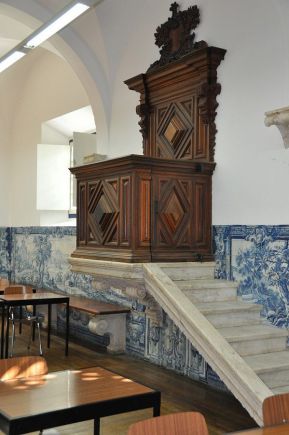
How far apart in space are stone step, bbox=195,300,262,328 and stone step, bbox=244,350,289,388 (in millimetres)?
549

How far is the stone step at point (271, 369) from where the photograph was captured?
5.00 meters

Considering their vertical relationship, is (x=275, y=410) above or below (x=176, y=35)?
below

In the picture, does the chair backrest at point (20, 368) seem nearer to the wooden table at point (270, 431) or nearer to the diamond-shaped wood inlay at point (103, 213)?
the wooden table at point (270, 431)

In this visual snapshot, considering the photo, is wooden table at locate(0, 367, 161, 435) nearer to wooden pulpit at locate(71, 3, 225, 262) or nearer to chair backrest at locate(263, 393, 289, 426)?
chair backrest at locate(263, 393, 289, 426)

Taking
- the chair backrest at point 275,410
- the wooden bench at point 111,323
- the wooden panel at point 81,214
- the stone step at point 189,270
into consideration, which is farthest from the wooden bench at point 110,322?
the chair backrest at point 275,410

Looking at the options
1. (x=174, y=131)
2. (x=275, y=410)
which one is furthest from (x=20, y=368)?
(x=174, y=131)

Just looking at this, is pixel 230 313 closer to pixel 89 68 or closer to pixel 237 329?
pixel 237 329

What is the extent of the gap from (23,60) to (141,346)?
21.6ft

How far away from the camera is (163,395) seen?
6.20 metres

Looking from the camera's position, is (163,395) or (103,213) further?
(103,213)

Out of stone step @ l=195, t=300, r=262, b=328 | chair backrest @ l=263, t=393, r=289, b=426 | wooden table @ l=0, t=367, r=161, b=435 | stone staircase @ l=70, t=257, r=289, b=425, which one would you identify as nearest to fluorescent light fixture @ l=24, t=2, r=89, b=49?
stone staircase @ l=70, t=257, r=289, b=425

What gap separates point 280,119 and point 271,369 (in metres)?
2.28

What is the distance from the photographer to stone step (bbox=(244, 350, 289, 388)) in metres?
5.00

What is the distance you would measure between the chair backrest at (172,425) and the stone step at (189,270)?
3.40 meters
